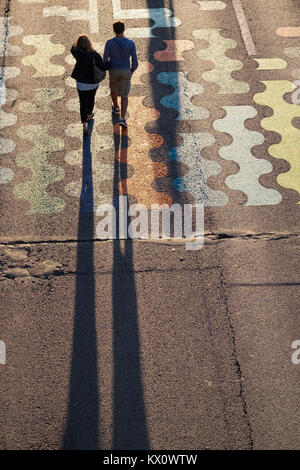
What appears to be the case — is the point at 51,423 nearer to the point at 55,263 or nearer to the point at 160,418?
the point at 160,418

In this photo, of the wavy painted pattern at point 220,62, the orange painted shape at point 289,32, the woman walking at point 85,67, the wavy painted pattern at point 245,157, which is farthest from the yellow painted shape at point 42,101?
the orange painted shape at point 289,32

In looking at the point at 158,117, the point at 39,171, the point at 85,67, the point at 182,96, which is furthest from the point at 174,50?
the point at 39,171

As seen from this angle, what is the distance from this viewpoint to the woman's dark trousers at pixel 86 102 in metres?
8.15

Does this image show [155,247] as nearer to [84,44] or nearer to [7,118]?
[84,44]

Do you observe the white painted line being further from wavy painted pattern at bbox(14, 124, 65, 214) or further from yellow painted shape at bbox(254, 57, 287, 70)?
wavy painted pattern at bbox(14, 124, 65, 214)

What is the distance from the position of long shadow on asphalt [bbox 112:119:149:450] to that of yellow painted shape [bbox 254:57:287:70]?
13.4 ft

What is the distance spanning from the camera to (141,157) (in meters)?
8.29

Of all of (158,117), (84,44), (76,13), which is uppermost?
Result: (84,44)

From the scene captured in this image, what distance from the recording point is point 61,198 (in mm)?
7688

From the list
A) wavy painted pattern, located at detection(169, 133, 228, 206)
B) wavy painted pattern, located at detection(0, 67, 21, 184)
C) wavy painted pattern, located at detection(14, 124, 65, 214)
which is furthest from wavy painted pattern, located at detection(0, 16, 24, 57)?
wavy painted pattern, located at detection(169, 133, 228, 206)

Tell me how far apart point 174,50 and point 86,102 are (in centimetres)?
260

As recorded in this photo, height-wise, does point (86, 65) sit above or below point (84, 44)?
below

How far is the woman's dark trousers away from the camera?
8148 millimetres

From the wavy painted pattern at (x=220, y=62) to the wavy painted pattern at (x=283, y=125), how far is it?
40 cm
